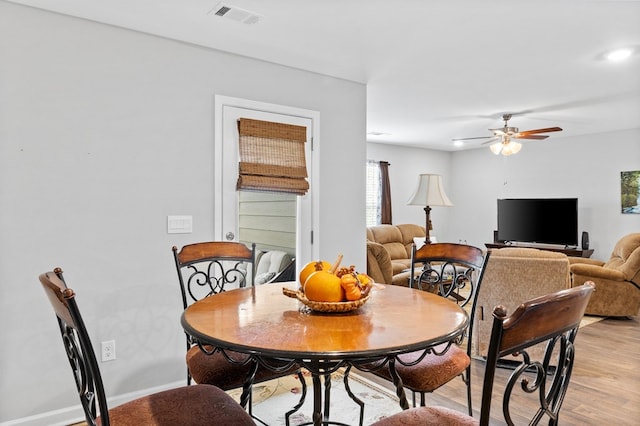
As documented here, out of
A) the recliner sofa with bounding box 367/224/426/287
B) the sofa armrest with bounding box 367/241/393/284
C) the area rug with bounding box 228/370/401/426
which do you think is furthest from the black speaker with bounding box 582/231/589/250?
the area rug with bounding box 228/370/401/426

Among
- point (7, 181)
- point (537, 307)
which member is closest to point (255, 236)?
point (7, 181)

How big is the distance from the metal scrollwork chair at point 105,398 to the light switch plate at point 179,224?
1.45 meters

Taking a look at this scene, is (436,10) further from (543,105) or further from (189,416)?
(543,105)

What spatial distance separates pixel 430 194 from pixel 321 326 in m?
4.47

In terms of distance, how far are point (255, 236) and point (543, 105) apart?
373 cm

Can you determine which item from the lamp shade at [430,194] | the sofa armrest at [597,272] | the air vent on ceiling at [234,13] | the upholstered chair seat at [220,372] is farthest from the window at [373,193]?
the upholstered chair seat at [220,372]

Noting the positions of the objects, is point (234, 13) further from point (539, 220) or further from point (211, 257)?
point (539, 220)

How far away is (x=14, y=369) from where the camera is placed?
2361 mm

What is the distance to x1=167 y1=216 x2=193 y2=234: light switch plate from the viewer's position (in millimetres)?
2871

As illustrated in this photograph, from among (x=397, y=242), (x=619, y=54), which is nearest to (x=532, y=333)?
(x=619, y=54)

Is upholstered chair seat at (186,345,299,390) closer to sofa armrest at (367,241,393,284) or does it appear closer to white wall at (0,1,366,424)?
white wall at (0,1,366,424)

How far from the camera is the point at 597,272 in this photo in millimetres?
4820

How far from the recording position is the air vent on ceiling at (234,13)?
2484 mm

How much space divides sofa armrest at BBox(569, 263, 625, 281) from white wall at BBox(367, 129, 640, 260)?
81.6 inches
